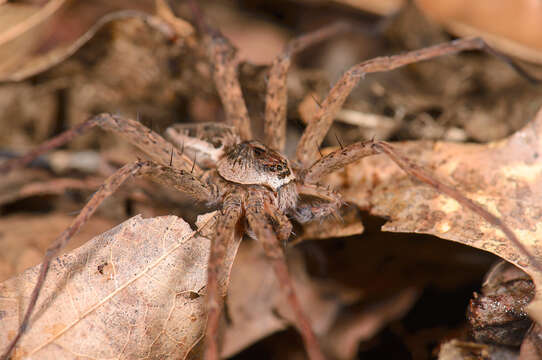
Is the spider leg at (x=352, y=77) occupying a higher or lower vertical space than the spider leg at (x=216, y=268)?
higher

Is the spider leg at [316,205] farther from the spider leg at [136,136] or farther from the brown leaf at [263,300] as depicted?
the spider leg at [136,136]

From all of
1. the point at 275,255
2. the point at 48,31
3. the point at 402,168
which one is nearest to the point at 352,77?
the point at 402,168

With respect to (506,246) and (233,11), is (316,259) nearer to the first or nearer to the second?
(506,246)

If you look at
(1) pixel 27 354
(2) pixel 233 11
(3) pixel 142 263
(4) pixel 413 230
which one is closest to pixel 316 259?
(4) pixel 413 230

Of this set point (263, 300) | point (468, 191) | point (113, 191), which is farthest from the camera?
point (263, 300)

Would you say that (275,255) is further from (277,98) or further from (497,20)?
(497,20)

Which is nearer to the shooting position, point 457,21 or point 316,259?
point 316,259

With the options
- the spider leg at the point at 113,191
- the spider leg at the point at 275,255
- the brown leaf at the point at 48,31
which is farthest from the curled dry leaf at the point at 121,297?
the brown leaf at the point at 48,31
